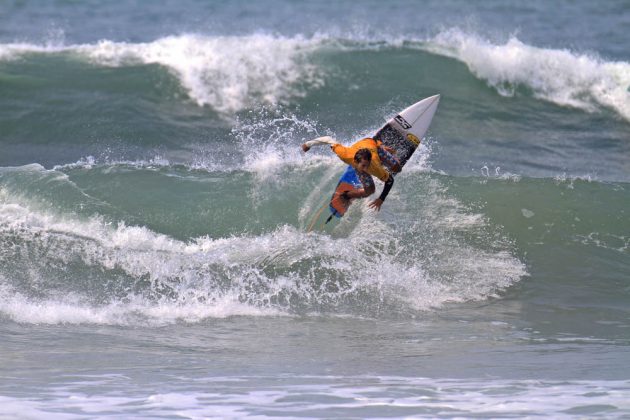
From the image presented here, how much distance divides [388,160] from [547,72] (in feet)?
25.9

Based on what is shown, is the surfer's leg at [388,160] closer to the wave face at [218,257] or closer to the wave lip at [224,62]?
the wave face at [218,257]

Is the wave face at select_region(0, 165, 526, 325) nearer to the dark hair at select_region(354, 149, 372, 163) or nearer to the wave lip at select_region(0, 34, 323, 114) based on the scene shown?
the dark hair at select_region(354, 149, 372, 163)

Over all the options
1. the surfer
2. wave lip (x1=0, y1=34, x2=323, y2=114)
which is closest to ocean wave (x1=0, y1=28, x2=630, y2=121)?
wave lip (x1=0, y1=34, x2=323, y2=114)

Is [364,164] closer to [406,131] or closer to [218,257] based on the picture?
[406,131]

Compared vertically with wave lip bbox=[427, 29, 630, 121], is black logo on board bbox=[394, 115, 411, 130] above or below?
below

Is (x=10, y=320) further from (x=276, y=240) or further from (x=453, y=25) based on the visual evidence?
(x=453, y=25)

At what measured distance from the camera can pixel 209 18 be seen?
20.6m

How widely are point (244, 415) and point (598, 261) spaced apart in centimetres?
567

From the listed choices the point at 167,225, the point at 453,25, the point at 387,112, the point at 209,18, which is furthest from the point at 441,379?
the point at 209,18

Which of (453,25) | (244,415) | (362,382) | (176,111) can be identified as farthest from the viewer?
(453,25)

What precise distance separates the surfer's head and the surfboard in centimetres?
54

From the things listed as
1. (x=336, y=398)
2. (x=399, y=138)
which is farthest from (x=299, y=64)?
(x=336, y=398)

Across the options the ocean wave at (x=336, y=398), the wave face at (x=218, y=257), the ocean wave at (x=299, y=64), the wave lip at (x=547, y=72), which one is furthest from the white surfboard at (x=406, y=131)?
the wave lip at (x=547, y=72)

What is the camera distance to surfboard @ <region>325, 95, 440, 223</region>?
9.62 metres
